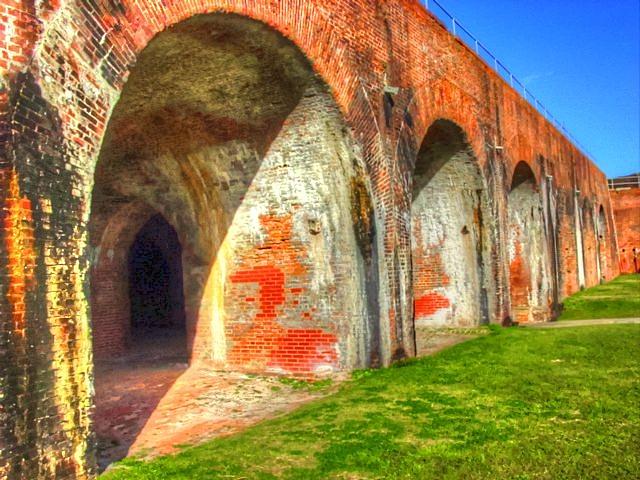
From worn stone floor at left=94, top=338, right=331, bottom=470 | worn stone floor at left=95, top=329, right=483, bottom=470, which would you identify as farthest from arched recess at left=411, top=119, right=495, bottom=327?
worn stone floor at left=94, top=338, right=331, bottom=470

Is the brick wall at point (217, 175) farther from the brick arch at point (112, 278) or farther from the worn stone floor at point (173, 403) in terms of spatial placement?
the worn stone floor at point (173, 403)

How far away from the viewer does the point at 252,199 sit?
899 cm

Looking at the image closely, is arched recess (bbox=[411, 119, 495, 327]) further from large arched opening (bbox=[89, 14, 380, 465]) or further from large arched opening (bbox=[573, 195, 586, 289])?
large arched opening (bbox=[573, 195, 586, 289])

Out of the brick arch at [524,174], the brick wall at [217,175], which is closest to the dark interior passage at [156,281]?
the brick wall at [217,175]

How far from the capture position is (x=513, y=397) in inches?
258

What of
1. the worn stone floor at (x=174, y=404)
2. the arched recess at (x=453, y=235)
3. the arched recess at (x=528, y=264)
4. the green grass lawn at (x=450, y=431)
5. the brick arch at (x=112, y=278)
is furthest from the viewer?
the arched recess at (x=528, y=264)

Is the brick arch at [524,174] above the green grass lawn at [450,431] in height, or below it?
above

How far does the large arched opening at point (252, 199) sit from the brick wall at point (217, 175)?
1.0 inches

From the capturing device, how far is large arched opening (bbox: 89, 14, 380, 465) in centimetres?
748

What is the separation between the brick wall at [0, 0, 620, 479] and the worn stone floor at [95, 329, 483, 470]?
2.35ft

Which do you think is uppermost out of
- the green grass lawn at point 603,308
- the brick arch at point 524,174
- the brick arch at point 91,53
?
the brick arch at point 524,174

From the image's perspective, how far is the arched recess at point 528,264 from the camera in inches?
600

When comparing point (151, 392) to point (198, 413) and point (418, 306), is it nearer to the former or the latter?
point (198, 413)

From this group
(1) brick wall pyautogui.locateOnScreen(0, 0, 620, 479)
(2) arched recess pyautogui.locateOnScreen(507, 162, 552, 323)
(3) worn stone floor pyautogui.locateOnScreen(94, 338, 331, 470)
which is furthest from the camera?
(2) arched recess pyautogui.locateOnScreen(507, 162, 552, 323)
